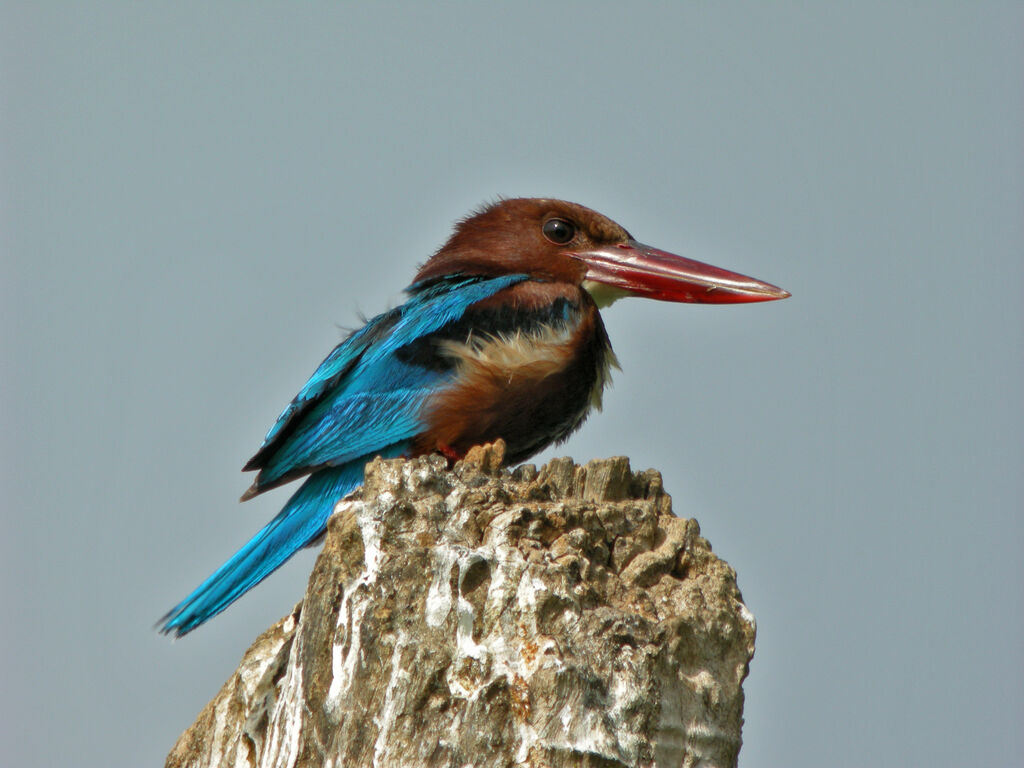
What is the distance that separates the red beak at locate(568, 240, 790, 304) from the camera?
5.38m

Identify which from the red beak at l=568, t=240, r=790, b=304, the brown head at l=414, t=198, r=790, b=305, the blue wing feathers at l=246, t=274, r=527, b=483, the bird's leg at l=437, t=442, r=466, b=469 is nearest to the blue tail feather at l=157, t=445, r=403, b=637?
the blue wing feathers at l=246, t=274, r=527, b=483

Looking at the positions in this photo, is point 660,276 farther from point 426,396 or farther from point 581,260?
point 426,396

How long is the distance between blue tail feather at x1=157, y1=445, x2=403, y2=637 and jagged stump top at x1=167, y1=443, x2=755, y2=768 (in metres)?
1.09

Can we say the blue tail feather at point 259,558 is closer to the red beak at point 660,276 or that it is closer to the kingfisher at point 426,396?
the kingfisher at point 426,396

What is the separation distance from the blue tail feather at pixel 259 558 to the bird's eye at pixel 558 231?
1.59m

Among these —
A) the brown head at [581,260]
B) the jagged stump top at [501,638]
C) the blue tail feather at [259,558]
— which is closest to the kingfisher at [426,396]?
the blue tail feather at [259,558]

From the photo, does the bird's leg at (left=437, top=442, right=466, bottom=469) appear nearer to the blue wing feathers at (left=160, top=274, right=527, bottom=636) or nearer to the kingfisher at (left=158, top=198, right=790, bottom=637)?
the kingfisher at (left=158, top=198, right=790, bottom=637)

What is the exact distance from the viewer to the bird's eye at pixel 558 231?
Answer: 5.58 meters

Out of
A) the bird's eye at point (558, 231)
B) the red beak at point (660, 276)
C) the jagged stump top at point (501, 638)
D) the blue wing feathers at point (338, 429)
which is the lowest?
the jagged stump top at point (501, 638)

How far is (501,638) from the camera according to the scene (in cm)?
280

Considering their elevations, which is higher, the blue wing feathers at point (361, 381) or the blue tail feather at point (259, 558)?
the blue wing feathers at point (361, 381)

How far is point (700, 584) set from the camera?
3137 mm

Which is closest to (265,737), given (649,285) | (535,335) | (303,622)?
(303,622)

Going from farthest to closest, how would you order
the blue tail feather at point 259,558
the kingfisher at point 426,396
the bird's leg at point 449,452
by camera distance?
the bird's leg at point 449,452 → the kingfisher at point 426,396 → the blue tail feather at point 259,558
